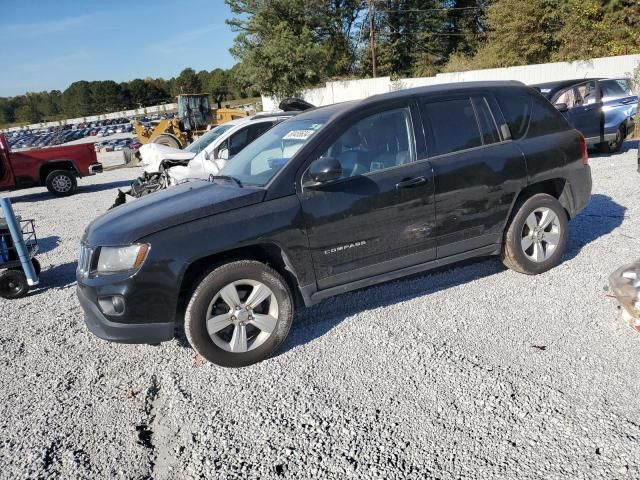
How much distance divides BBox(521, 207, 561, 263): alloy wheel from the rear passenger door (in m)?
0.32

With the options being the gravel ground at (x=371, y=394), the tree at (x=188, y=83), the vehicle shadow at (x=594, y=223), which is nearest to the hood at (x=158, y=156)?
the gravel ground at (x=371, y=394)

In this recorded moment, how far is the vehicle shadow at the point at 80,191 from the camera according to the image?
15.0 meters

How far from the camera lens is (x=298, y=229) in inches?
142

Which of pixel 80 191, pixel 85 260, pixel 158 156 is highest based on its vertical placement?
pixel 158 156

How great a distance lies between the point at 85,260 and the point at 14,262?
282 cm

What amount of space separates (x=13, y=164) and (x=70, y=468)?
1345 centimetres

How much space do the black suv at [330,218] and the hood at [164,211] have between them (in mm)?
12

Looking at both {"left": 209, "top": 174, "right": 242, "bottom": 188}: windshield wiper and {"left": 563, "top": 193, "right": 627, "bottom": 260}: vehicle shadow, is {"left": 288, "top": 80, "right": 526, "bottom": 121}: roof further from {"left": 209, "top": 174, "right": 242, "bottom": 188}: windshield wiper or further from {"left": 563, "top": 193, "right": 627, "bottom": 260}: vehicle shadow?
{"left": 563, "top": 193, "right": 627, "bottom": 260}: vehicle shadow

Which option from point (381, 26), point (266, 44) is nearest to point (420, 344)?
point (266, 44)

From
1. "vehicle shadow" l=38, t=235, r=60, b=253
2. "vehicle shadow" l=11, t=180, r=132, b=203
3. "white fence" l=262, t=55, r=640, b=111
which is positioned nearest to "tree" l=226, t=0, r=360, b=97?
"white fence" l=262, t=55, r=640, b=111

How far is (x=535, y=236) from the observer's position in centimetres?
466

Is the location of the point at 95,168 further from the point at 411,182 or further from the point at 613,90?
the point at 613,90

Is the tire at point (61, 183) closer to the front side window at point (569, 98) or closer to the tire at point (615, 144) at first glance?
the front side window at point (569, 98)

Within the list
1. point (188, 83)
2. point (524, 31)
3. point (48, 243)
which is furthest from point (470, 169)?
point (188, 83)
